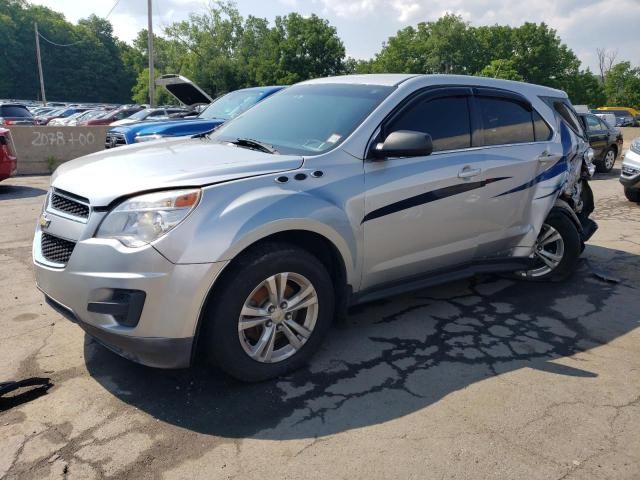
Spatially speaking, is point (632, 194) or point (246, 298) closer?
point (246, 298)

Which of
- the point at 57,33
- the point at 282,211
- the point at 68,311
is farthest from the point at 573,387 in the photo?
the point at 57,33

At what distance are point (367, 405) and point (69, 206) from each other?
2109 millimetres

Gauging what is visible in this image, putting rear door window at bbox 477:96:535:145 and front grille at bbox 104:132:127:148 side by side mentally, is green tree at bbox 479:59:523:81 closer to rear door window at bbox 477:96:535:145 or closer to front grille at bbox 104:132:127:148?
front grille at bbox 104:132:127:148

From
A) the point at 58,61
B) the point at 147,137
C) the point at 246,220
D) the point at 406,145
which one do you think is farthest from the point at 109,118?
the point at 58,61

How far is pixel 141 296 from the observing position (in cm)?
282

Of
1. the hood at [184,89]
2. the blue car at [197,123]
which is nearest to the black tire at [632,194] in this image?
the blue car at [197,123]

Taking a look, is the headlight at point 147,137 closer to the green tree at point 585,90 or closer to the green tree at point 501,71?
the green tree at point 501,71

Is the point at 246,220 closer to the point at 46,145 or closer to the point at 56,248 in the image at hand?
the point at 56,248

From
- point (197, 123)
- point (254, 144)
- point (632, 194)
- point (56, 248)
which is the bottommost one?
point (632, 194)

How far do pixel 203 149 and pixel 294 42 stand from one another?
5769cm

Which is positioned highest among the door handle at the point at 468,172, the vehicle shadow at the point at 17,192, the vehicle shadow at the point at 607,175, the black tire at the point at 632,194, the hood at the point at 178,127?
the hood at the point at 178,127

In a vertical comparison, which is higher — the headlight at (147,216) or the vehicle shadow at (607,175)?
the headlight at (147,216)

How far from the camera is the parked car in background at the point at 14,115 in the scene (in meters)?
18.6

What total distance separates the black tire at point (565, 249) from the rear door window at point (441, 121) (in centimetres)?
147
